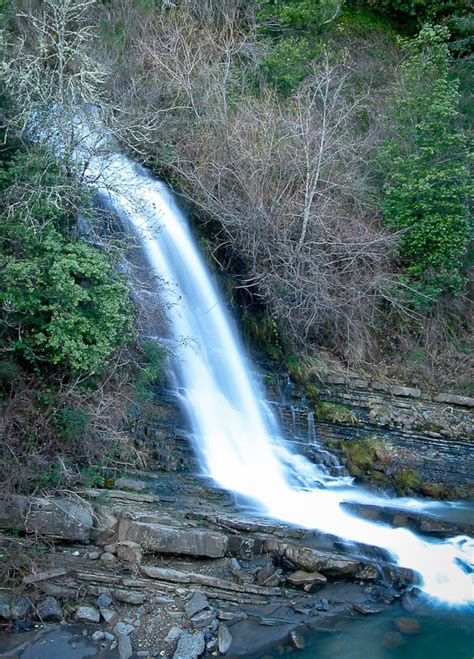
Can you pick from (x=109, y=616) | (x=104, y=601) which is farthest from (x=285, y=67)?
(x=109, y=616)

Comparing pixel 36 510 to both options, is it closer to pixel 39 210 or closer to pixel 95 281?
pixel 95 281

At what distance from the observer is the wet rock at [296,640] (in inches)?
276

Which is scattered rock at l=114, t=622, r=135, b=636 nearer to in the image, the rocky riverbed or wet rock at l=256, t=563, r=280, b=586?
the rocky riverbed

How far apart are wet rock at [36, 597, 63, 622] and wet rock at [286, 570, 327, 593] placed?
2603 millimetres

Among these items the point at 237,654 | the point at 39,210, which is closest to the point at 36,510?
the point at 237,654

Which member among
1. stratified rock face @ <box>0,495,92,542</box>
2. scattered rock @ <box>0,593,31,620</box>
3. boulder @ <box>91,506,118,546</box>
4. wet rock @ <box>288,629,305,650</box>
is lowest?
wet rock @ <box>288,629,305,650</box>

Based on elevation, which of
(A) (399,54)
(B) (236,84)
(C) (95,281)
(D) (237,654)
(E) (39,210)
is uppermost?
(A) (399,54)

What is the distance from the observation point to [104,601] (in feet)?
23.1

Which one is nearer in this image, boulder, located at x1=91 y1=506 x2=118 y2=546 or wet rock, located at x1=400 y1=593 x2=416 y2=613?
boulder, located at x1=91 y1=506 x2=118 y2=546

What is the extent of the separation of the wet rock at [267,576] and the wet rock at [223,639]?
82cm

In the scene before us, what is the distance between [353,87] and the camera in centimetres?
1678

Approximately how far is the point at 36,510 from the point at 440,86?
1127 cm

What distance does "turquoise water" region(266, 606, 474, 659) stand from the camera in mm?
7105

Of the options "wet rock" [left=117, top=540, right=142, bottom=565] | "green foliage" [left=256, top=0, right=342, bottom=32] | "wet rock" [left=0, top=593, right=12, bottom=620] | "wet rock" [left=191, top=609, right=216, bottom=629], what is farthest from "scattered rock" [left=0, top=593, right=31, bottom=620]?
"green foliage" [left=256, top=0, right=342, bottom=32]
